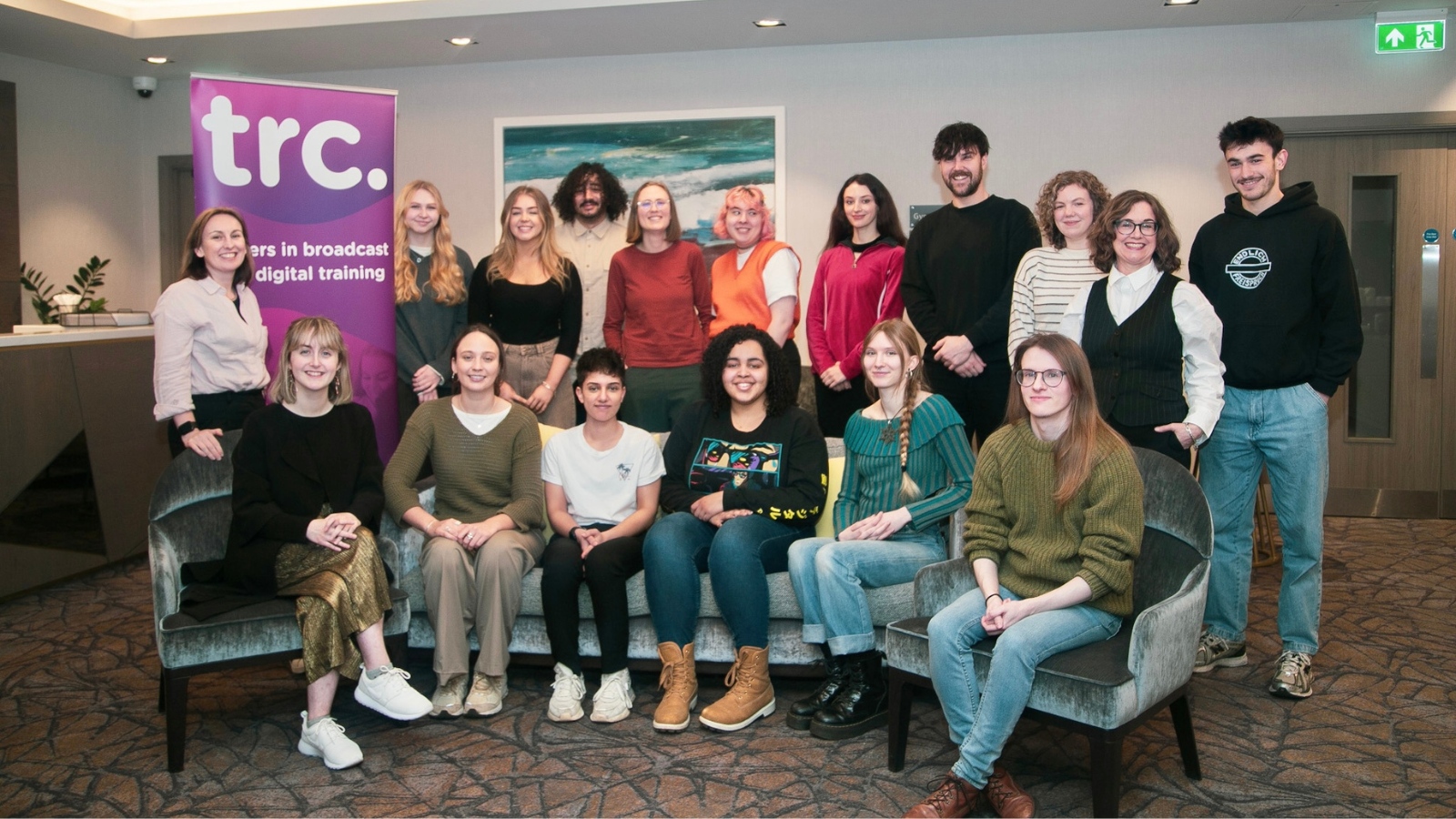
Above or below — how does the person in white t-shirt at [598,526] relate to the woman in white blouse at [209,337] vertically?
below

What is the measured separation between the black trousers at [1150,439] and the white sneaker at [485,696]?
6.96ft

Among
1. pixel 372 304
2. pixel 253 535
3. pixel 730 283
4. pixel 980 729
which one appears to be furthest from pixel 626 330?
pixel 980 729

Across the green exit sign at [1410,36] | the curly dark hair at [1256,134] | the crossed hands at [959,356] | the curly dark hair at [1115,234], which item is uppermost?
the green exit sign at [1410,36]

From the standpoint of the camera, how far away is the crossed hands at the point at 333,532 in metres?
3.20

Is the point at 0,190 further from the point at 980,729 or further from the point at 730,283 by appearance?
the point at 980,729

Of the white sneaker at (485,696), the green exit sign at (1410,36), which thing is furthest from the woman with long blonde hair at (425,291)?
the green exit sign at (1410,36)

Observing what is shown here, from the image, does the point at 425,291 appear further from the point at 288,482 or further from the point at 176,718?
the point at 176,718

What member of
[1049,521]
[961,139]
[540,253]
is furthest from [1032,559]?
[540,253]

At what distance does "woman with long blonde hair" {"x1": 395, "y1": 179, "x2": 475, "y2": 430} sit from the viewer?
4445mm

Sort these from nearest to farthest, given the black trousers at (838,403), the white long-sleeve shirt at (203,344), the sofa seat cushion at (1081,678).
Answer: the sofa seat cushion at (1081,678)
the white long-sleeve shirt at (203,344)
the black trousers at (838,403)

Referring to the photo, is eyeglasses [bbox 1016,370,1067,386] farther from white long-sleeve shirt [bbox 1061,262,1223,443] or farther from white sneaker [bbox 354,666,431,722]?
white sneaker [bbox 354,666,431,722]

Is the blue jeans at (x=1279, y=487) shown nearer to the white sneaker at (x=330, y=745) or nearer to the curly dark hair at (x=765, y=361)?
the curly dark hair at (x=765, y=361)

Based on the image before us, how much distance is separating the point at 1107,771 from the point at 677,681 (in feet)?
4.36

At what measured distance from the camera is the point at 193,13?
19.8 ft
